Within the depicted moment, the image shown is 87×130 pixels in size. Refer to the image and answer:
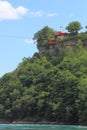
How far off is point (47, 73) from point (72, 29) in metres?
22.5

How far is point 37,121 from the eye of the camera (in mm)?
115438

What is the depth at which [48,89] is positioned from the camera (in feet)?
382

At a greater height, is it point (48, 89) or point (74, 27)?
point (74, 27)

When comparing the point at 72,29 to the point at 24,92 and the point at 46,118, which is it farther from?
the point at 46,118

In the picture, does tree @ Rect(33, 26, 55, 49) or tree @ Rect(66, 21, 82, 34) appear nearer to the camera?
tree @ Rect(66, 21, 82, 34)

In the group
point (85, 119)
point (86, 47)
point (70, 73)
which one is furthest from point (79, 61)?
point (85, 119)

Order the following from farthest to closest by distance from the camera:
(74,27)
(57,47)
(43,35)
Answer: (43,35) < (57,47) < (74,27)

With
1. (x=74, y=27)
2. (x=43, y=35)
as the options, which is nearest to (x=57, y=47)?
(x=74, y=27)

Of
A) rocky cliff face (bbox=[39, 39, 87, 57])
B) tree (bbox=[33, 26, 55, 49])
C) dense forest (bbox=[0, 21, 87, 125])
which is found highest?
tree (bbox=[33, 26, 55, 49])

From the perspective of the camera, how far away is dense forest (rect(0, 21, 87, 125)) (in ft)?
340

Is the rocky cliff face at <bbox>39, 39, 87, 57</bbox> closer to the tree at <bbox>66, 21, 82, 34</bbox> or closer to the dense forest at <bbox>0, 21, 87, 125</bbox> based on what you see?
the dense forest at <bbox>0, 21, 87, 125</bbox>

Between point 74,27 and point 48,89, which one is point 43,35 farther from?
point 48,89

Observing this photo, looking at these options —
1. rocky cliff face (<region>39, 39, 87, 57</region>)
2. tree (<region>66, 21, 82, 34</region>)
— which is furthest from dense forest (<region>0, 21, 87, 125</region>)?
tree (<region>66, 21, 82, 34</region>)

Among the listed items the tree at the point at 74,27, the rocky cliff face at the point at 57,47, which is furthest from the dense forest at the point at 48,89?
the tree at the point at 74,27
